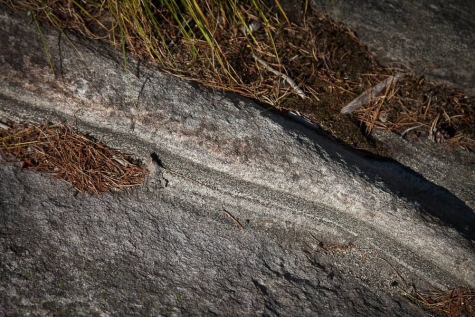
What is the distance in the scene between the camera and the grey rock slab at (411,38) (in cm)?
281

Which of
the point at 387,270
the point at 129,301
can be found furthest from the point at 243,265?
the point at 387,270

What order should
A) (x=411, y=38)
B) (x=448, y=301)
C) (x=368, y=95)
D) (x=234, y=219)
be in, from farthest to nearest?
(x=411, y=38)
(x=368, y=95)
(x=234, y=219)
(x=448, y=301)

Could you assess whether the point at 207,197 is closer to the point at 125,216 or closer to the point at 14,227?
the point at 125,216

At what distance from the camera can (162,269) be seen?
6.35 ft

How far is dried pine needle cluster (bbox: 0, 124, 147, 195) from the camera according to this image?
2107 millimetres

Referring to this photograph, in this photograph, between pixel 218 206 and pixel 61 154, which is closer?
pixel 61 154

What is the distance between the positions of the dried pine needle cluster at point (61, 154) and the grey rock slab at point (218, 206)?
0.06 meters

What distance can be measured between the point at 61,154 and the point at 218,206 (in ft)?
2.70

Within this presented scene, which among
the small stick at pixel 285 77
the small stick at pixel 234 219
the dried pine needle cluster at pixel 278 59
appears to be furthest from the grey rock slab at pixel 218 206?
the small stick at pixel 285 77

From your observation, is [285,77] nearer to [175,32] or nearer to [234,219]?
[175,32]

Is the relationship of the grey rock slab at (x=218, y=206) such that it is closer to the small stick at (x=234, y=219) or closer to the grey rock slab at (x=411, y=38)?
the small stick at (x=234, y=219)

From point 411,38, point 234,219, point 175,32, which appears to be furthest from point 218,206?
point 411,38

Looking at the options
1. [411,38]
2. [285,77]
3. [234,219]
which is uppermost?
[411,38]

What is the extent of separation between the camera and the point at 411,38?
282 centimetres
